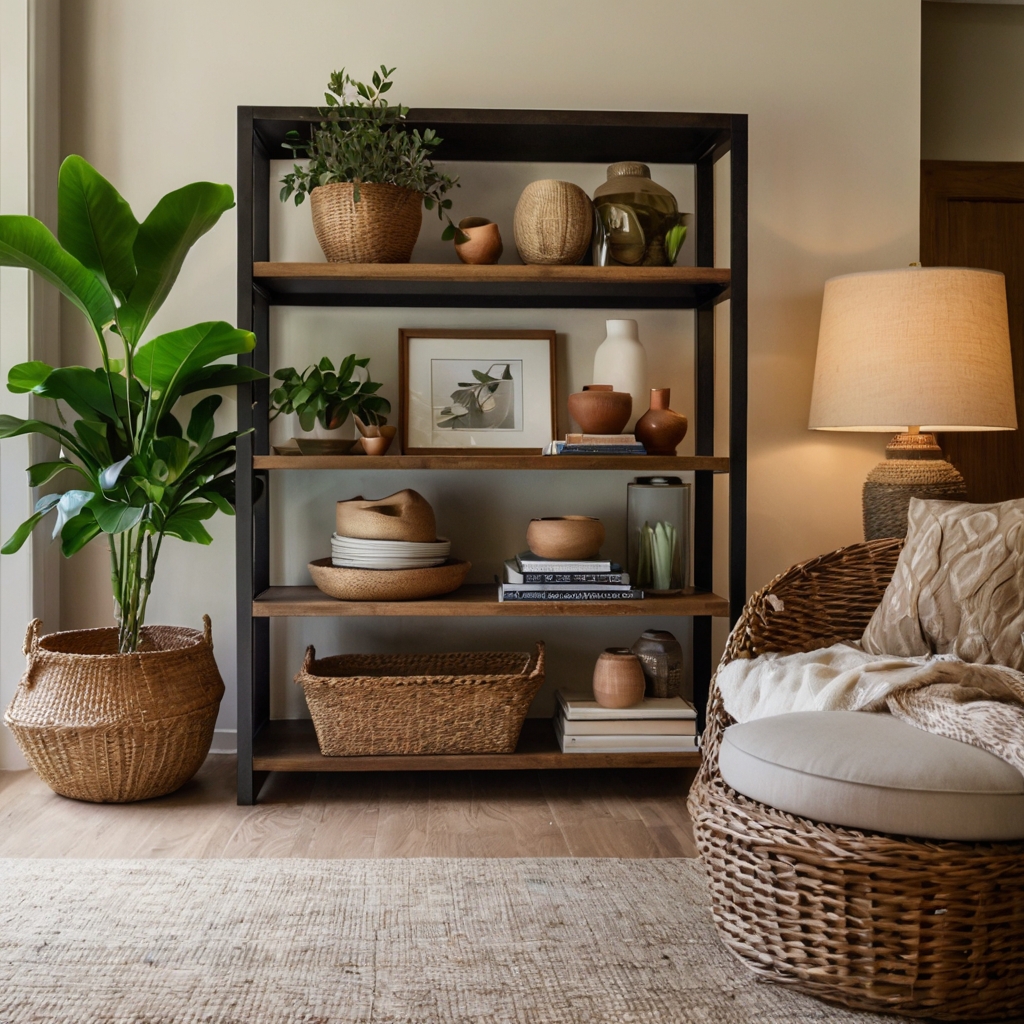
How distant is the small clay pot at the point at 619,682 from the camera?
2506 mm

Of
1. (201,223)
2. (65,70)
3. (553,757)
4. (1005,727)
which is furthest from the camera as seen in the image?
(65,70)

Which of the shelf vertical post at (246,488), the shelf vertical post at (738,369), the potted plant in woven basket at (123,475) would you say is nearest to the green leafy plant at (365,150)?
the shelf vertical post at (246,488)

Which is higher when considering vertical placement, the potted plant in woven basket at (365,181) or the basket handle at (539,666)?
the potted plant in woven basket at (365,181)

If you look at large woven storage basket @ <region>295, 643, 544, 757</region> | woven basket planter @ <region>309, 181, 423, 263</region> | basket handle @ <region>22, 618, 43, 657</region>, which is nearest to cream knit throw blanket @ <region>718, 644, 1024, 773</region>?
large woven storage basket @ <region>295, 643, 544, 757</region>

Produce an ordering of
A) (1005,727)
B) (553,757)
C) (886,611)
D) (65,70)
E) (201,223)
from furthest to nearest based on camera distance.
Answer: (65,70) < (553,757) < (201,223) < (886,611) < (1005,727)

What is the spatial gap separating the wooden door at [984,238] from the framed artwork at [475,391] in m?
1.34

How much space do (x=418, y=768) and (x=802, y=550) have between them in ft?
4.36

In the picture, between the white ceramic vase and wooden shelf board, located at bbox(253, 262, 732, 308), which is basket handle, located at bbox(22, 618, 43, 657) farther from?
the white ceramic vase

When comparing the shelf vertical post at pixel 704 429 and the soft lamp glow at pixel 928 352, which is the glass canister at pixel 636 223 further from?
the soft lamp glow at pixel 928 352

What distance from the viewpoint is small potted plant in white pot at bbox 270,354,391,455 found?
2520 mm

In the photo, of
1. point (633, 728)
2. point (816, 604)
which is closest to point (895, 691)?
point (816, 604)

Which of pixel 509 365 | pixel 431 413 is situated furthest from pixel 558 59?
pixel 431 413

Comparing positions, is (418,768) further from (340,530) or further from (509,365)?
(509,365)

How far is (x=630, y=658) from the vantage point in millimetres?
2535
